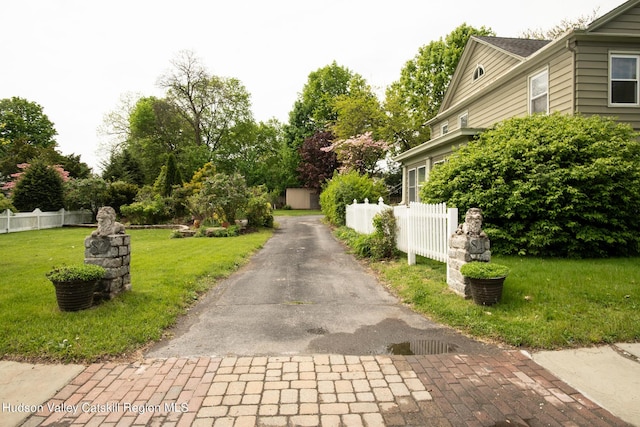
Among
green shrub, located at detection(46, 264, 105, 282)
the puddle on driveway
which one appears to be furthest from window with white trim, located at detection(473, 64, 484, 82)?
green shrub, located at detection(46, 264, 105, 282)

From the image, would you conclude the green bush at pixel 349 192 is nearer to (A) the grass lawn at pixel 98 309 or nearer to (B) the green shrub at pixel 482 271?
(A) the grass lawn at pixel 98 309

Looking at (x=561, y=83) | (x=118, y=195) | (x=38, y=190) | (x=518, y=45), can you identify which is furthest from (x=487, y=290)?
(x=38, y=190)

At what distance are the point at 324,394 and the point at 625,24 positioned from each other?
12651 mm

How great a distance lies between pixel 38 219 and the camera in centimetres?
1733

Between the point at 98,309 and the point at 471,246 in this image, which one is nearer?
the point at 98,309

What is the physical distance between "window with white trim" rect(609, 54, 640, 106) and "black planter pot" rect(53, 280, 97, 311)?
41.8ft

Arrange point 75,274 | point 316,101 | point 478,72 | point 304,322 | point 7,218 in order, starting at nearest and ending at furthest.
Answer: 1. point 75,274
2. point 304,322
3. point 478,72
4. point 7,218
5. point 316,101

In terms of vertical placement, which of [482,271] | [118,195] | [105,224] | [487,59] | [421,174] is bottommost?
[482,271]

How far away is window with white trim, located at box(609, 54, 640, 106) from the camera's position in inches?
380

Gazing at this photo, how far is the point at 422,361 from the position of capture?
338 centimetres

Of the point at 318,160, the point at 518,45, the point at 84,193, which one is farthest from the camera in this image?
the point at 318,160

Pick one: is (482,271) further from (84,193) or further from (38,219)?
(84,193)

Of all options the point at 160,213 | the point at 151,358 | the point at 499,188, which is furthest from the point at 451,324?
the point at 160,213

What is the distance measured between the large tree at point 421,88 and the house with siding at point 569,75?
1108cm
